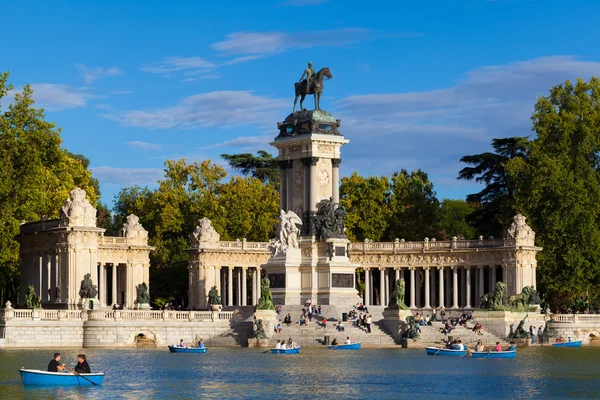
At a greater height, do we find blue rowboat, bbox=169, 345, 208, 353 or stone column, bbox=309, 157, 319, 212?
stone column, bbox=309, 157, 319, 212

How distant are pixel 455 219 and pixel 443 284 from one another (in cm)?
4196

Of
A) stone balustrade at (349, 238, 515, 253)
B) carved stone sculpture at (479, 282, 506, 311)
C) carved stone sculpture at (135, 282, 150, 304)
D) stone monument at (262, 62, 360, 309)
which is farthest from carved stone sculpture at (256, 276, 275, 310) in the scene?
stone balustrade at (349, 238, 515, 253)

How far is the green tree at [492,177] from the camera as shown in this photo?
117438 mm

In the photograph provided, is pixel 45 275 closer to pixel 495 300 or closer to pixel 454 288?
pixel 454 288

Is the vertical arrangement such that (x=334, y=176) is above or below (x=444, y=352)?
above

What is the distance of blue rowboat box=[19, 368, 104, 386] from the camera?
53.1m

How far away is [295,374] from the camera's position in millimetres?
60438

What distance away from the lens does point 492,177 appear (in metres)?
119

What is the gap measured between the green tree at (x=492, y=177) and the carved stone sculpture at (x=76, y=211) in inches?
1359

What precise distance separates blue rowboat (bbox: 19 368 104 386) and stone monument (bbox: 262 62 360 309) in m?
36.6

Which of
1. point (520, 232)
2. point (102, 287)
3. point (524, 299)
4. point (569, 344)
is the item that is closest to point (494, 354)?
point (569, 344)

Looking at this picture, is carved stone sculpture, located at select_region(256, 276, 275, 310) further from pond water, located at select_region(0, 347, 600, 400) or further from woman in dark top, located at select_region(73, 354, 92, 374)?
woman in dark top, located at select_region(73, 354, 92, 374)

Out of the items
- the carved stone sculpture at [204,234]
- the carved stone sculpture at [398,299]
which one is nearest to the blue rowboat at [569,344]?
the carved stone sculpture at [398,299]

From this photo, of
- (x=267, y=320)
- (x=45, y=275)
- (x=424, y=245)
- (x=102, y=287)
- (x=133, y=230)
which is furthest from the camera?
(x=133, y=230)
